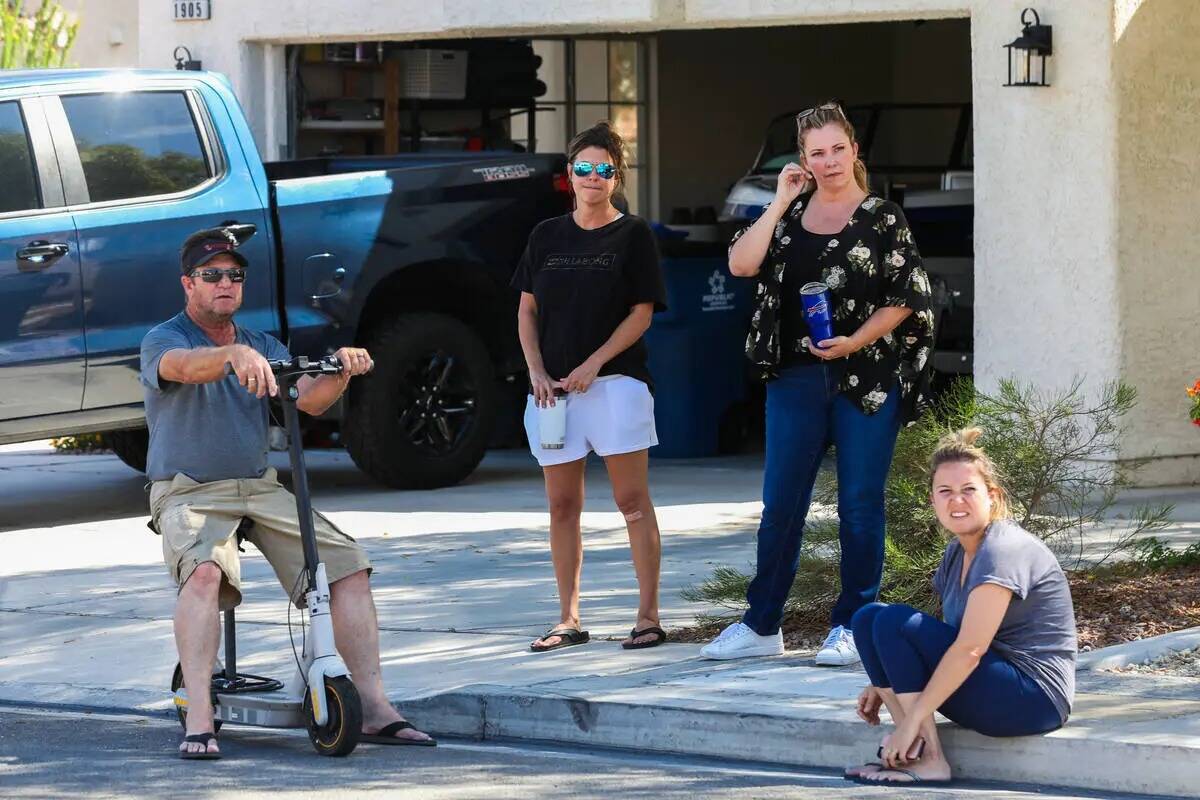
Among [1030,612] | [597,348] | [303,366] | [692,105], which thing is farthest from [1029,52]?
[692,105]

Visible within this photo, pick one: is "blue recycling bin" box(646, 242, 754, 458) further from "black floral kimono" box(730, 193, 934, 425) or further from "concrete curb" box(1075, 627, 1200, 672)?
"concrete curb" box(1075, 627, 1200, 672)

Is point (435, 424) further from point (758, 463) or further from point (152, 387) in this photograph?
point (152, 387)

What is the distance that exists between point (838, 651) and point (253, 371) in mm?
2106

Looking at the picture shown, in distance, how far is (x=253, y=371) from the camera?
19.8ft

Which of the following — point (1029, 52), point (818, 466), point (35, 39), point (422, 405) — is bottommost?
point (422, 405)

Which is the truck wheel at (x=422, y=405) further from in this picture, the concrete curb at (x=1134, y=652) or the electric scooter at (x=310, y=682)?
the concrete curb at (x=1134, y=652)

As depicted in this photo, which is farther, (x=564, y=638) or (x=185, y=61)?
(x=185, y=61)

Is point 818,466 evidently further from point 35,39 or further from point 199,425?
point 35,39

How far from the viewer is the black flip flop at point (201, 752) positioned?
6223mm

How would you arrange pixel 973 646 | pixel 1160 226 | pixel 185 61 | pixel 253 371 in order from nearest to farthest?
pixel 973 646, pixel 253 371, pixel 1160 226, pixel 185 61

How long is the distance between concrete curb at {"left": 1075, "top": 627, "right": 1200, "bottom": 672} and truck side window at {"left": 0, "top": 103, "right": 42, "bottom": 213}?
561cm

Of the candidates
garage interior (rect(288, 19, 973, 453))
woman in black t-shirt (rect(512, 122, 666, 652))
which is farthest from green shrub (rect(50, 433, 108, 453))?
woman in black t-shirt (rect(512, 122, 666, 652))

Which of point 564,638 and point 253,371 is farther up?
point 253,371

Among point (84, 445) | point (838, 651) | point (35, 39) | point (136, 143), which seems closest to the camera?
point (838, 651)
